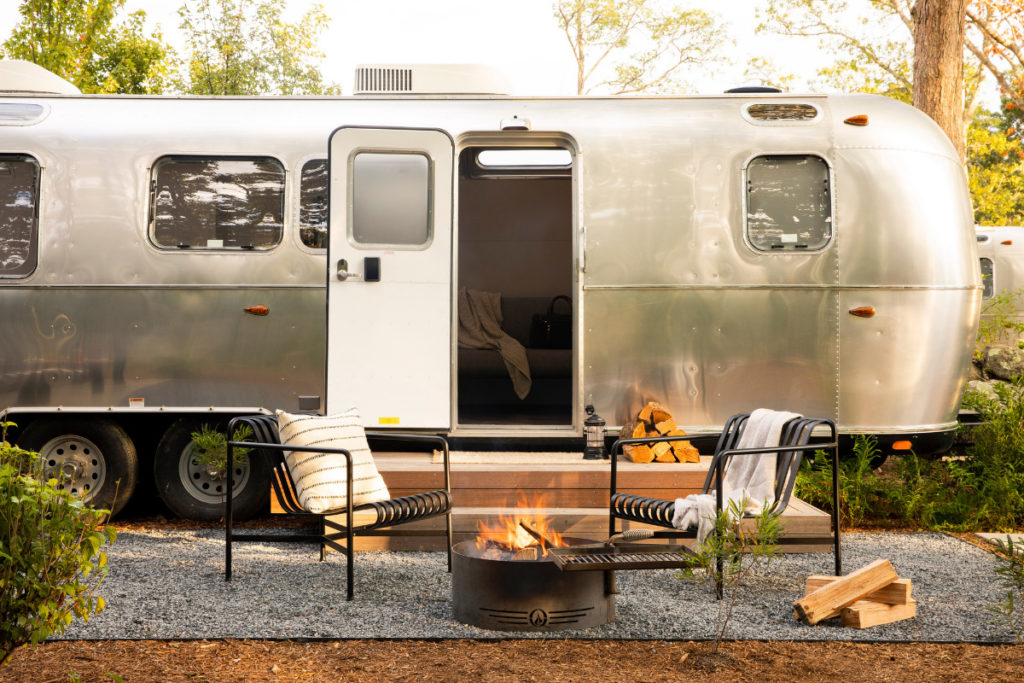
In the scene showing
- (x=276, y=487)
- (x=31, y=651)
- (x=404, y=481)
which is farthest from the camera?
(x=404, y=481)

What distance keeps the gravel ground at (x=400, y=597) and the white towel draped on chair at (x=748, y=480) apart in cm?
37

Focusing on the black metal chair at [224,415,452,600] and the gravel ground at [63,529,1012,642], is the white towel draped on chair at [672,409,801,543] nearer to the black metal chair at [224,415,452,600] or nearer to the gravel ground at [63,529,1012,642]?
the gravel ground at [63,529,1012,642]

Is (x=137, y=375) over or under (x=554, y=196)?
under

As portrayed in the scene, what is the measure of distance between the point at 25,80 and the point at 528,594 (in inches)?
197

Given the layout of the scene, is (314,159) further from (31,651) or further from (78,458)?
(31,651)

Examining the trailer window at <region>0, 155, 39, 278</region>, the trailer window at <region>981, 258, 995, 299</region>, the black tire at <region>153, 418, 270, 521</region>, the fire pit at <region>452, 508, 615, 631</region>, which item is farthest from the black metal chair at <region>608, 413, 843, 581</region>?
the trailer window at <region>981, 258, 995, 299</region>

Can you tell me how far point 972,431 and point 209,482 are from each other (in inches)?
208

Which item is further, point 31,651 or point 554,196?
point 554,196

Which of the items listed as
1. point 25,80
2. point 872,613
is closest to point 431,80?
point 25,80

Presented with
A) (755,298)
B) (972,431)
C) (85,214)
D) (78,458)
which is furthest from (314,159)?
(972,431)

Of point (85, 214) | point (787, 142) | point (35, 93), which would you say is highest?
point (35, 93)

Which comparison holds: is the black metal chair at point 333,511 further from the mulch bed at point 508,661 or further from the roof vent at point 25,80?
the roof vent at point 25,80

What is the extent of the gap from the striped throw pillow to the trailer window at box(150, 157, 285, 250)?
1.64 metres

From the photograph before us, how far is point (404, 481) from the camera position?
5.47 meters
